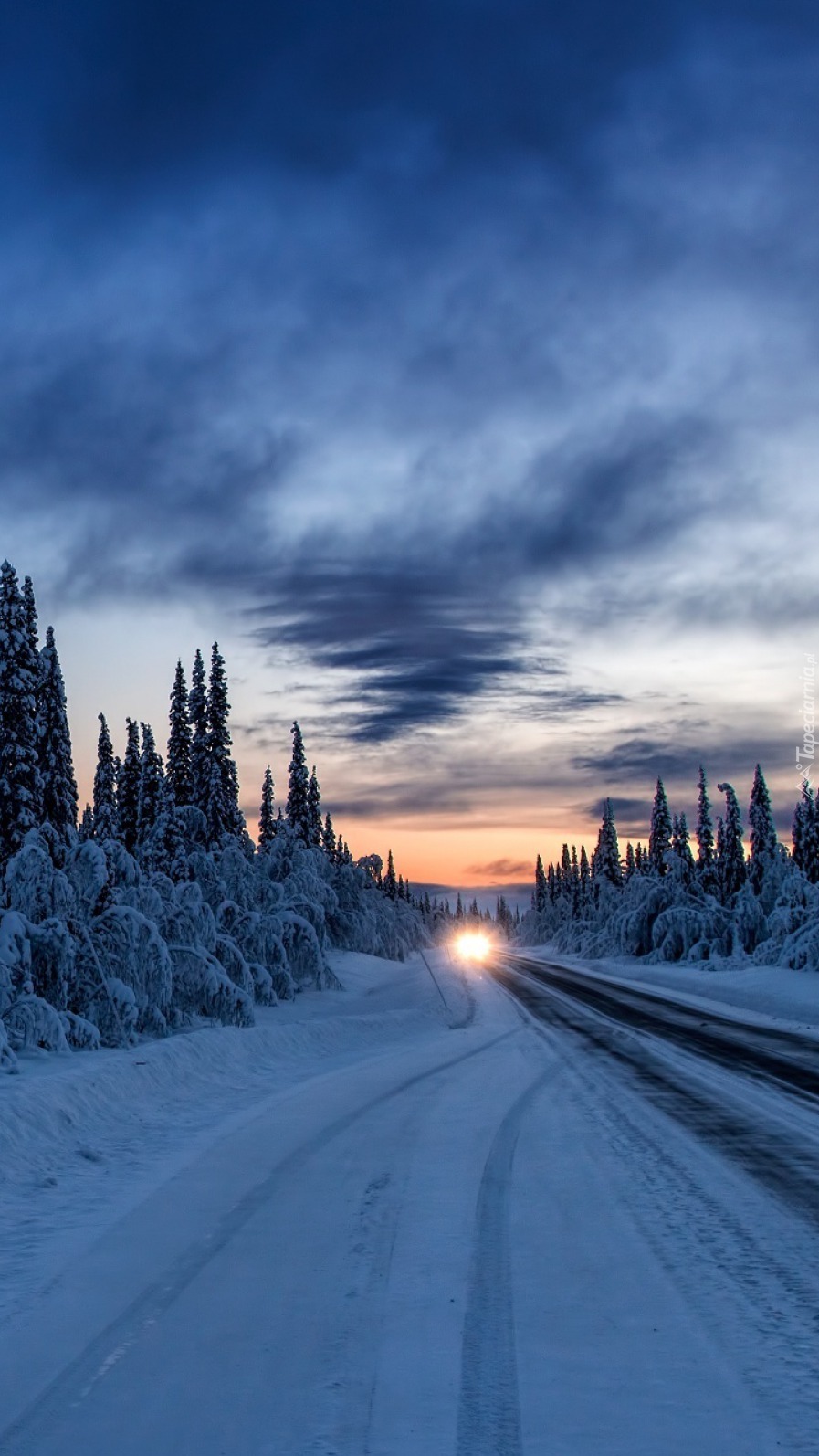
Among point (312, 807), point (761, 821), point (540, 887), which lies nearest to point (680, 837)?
point (761, 821)

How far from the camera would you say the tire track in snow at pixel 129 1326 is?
382cm

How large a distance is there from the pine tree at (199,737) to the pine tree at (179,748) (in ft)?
0.96

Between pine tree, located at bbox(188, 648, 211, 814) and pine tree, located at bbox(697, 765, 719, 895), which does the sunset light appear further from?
pine tree, located at bbox(188, 648, 211, 814)

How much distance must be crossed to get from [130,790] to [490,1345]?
173 ft

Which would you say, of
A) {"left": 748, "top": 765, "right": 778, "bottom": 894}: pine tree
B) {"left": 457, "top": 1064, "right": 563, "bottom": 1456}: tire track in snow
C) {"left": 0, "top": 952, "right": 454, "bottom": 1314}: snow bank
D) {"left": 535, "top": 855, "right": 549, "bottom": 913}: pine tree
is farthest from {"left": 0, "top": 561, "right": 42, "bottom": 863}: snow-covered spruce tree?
{"left": 535, "top": 855, "right": 549, "bottom": 913}: pine tree

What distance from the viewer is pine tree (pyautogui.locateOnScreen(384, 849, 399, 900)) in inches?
4235

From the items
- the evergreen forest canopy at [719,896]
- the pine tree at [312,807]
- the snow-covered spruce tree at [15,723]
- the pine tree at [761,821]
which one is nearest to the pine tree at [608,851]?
the evergreen forest canopy at [719,896]

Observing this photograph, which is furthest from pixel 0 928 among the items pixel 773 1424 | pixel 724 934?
pixel 724 934

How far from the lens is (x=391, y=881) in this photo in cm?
11225

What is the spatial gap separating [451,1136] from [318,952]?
17.8 m

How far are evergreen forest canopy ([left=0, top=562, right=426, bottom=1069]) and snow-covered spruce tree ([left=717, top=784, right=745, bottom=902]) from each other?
21.7 meters

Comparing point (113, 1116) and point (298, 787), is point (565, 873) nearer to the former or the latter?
point (298, 787)

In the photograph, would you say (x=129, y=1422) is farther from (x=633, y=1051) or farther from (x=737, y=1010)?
(x=737, y=1010)

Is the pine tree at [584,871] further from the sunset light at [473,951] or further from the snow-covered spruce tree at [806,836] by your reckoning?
the snow-covered spruce tree at [806,836]
